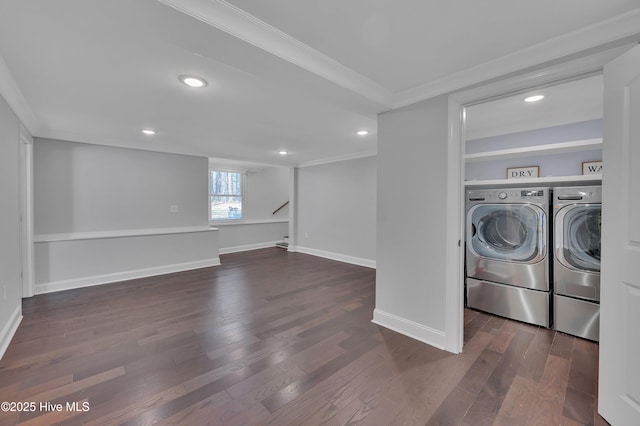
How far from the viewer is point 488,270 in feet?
9.78

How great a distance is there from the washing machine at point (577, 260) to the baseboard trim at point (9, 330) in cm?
482

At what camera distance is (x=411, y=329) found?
2.47m

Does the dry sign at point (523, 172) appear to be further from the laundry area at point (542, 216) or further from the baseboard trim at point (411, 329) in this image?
the baseboard trim at point (411, 329)

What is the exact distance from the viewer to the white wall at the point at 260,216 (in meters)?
6.81

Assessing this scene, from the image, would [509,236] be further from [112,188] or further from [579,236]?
[112,188]

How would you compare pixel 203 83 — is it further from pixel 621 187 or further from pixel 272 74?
pixel 621 187

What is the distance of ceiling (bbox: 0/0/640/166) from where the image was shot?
53.9 inches

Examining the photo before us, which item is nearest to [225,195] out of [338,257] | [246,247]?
[246,247]

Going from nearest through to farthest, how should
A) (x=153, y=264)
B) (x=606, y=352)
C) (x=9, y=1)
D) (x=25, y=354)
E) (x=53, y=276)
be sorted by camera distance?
(x=9, y=1)
(x=606, y=352)
(x=25, y=354)
(x=53, y=276)
(x=153, y=264)

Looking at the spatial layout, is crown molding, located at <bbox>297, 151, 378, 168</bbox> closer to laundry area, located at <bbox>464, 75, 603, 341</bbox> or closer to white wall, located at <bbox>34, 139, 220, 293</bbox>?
laundry area, located at <bbox>464, 75, 603, 341</bbox>

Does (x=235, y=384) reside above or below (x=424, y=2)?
below

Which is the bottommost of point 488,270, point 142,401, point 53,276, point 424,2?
point 142,401

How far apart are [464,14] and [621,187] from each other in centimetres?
123

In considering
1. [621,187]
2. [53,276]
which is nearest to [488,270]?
[621,187]
